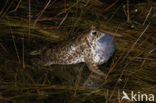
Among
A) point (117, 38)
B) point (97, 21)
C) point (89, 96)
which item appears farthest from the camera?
point (97, 21)

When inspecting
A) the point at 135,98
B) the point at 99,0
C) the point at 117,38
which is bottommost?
the point at 135,98

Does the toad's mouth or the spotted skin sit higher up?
the toad's mouth

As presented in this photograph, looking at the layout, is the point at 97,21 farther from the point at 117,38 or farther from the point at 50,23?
the point at 50,23

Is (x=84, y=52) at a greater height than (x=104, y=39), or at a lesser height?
lesser

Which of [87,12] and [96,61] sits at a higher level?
[87,12]

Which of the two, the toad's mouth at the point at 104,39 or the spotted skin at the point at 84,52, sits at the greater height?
the toad's mouth at the point at 104,39

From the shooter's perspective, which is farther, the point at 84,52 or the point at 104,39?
the point at 84,52

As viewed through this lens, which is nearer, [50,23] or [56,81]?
[56,81]

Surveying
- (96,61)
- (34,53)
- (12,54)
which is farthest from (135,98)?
(12,54)
